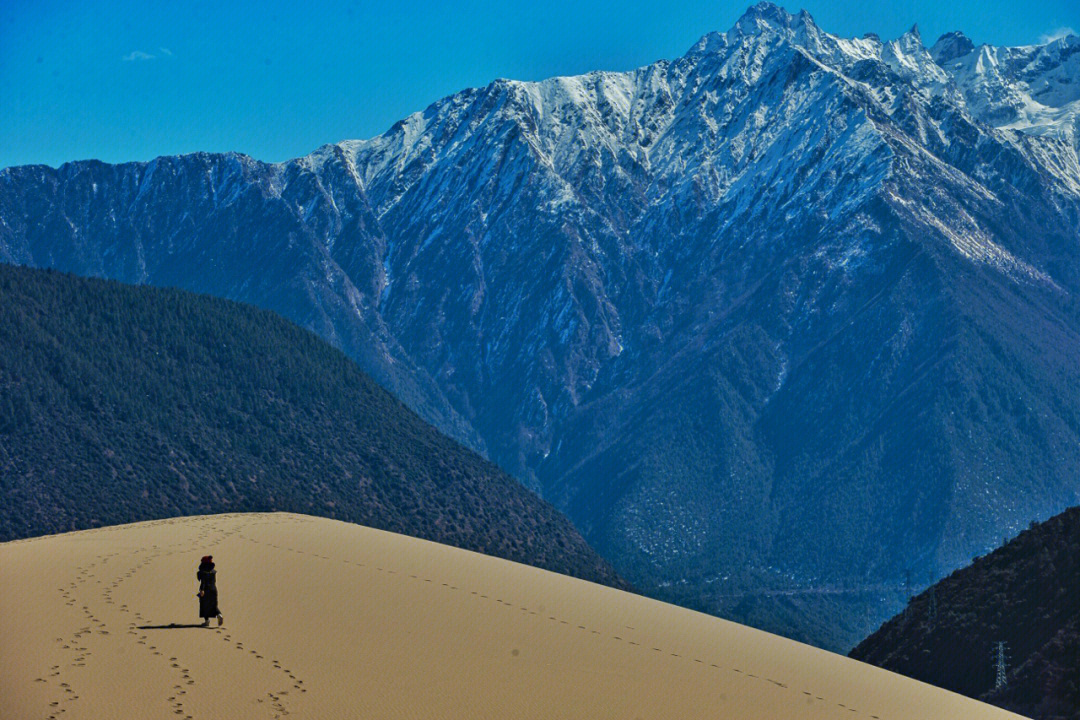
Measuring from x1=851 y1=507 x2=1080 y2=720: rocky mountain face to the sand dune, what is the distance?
47.1ft

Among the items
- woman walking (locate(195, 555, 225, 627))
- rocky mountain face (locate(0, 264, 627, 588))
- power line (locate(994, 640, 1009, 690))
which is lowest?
power line (locate(994, 640, 1009, 690))

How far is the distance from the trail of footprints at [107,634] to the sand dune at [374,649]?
0.22 feet

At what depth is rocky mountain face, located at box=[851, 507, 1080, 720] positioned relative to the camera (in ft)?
193

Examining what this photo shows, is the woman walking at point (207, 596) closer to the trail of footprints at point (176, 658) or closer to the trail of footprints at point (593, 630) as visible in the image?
the trail of footprints at point (176, 658)

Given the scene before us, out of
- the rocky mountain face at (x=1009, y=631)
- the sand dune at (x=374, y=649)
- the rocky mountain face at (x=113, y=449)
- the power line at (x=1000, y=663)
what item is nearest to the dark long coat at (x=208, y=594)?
the sand dune at (x=374, y=649)

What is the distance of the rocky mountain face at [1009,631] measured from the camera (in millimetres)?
58969

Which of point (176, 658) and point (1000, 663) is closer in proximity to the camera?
point (176, 658)

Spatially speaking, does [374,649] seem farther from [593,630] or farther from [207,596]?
[593,630]

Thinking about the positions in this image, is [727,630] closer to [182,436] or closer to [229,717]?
[229,717]

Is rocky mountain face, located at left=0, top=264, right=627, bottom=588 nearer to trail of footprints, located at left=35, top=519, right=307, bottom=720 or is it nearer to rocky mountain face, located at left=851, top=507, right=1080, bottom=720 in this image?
rocky mountain face, located at left=851, top=507, right=1080, bottom=720

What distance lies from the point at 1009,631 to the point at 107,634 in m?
45.6

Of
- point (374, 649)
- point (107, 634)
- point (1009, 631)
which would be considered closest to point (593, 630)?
point (374, 649)

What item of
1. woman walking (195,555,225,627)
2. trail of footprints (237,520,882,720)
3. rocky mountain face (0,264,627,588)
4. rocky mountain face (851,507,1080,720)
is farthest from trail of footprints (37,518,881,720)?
rocky mountain face (0,264,627,588)

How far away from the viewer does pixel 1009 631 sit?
69938mm
